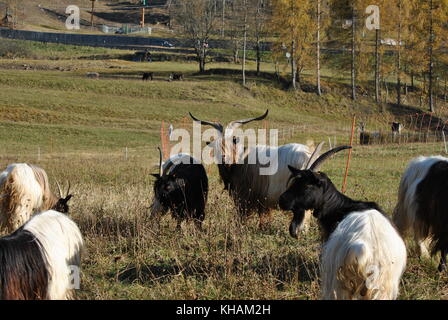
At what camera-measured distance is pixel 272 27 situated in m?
48.5

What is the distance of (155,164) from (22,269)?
15413mm

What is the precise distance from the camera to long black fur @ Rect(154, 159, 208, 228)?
8.98 m

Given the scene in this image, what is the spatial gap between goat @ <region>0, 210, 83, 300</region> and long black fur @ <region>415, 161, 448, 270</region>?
156 inches

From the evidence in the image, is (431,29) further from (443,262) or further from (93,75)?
(443,262)

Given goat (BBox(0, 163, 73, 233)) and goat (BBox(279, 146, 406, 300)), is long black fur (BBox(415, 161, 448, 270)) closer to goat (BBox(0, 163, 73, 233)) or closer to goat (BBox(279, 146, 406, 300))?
goat (BBox(279, 146, 406, 300))

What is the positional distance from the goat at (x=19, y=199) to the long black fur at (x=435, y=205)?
15.8 feet

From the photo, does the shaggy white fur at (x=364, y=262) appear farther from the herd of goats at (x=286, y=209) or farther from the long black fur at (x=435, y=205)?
the long black fur at (x=435, y=205)

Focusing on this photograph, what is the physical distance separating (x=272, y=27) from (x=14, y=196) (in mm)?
42131

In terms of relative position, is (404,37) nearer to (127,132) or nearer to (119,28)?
(127,132)

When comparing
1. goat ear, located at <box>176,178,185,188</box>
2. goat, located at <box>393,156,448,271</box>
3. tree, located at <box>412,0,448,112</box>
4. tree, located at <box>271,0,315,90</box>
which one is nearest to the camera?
goat, located at <box>393,156,448,271</box>

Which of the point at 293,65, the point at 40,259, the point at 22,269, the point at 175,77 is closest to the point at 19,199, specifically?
the point at 40,259

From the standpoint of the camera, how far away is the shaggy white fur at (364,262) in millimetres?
4859

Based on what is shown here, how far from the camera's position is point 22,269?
5.26 metres

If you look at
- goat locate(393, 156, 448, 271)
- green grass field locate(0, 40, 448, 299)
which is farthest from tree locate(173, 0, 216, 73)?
goat locate(393, 156, 448, 271)
